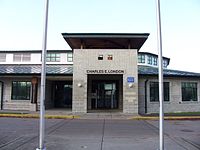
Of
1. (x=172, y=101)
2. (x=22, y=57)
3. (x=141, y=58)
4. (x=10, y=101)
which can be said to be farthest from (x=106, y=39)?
(x=22, y=57)

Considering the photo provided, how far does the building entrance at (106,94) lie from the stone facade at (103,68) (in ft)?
16.1

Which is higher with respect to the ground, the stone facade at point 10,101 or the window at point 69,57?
the window at point 69,57

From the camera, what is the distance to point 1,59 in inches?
1603

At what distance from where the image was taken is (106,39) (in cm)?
2397

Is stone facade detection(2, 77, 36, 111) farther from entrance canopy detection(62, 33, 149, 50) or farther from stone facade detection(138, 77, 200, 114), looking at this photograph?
stone facade detection(138, 77, 200, 114)

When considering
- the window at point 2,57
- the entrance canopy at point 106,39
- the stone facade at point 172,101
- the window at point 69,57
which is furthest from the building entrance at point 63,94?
the window at point 2,57

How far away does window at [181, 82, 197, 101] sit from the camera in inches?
1035

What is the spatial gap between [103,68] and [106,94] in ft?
19.0

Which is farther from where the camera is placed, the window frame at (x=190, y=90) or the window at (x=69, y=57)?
the window at (x=69, y=57)

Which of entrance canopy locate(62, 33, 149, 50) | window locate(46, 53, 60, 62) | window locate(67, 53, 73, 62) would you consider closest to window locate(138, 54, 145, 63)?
window locate(67, 53, 73, 62)

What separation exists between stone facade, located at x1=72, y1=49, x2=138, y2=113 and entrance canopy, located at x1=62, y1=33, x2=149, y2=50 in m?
1.31

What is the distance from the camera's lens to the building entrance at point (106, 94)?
88.3 ft

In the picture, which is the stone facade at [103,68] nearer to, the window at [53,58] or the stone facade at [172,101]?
the stone facade at [172,101]

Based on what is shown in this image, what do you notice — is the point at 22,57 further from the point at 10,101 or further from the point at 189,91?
the point at 189,91
